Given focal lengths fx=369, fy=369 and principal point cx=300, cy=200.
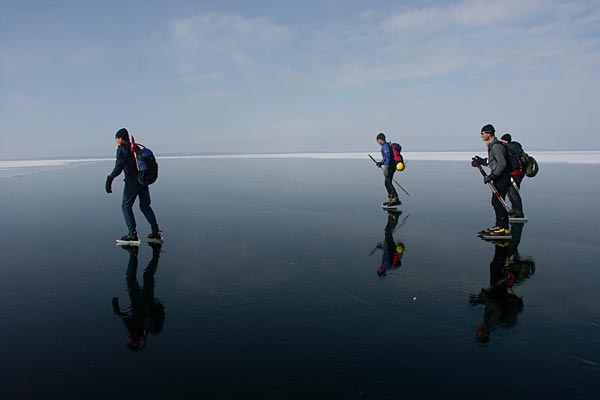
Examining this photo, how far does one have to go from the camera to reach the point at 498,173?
792 cm

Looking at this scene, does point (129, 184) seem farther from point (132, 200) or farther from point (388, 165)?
point (388, 165)

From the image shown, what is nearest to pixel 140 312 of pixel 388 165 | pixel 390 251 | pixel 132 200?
pixel 132 200

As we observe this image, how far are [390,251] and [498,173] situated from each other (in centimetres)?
322

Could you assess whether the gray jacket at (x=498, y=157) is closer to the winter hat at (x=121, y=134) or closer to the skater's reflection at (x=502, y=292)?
the skater's reflection at (x=502, y=292)

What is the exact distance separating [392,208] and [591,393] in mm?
8674

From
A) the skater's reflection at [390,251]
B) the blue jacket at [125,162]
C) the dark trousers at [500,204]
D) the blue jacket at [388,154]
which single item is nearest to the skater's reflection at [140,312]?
the blue jacket at [125,162]

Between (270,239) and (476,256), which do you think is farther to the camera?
(270,239)

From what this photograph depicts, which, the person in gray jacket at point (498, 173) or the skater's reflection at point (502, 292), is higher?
the person in gray jacket at point (498, 173)

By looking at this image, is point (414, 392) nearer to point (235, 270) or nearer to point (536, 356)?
point (536, 356)

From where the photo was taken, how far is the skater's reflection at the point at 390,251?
19.1ft

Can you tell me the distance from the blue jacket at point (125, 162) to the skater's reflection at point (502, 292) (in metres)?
6.51

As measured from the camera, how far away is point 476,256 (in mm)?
6391

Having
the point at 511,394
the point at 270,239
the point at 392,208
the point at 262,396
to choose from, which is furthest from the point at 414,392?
the point at 392,208

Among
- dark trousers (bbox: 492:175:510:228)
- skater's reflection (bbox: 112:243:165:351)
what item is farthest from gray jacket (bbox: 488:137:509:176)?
skater's reflection (bbox: 112:243:165:351)
